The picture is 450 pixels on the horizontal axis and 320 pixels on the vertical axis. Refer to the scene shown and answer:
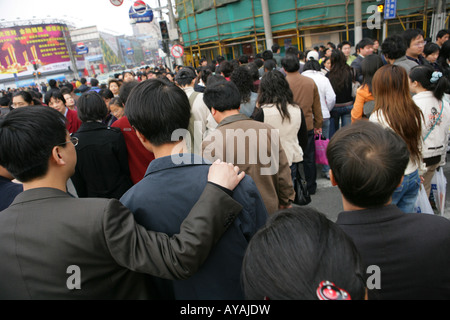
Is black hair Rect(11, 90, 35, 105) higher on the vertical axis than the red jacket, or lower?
higher

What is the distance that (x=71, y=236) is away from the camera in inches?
43.0

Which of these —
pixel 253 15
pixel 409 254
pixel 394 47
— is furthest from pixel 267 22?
pixel 409 254

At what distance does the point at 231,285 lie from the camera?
138 centimetres

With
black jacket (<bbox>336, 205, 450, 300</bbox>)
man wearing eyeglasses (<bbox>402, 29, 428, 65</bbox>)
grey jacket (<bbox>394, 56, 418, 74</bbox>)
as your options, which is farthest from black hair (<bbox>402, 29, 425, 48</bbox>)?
black jacket (<bbox>336, 205, 450, 300</bbox>)

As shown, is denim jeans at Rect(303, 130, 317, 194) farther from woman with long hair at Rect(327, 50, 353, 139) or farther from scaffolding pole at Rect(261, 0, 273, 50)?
scaffolding pole at Rect(261, 0, 273, 50)

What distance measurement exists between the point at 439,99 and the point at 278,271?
2528mm

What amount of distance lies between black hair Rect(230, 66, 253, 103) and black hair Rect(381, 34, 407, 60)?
1.85m

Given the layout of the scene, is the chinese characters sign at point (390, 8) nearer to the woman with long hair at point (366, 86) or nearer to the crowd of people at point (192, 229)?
the woman with long hair at point (366, 86)

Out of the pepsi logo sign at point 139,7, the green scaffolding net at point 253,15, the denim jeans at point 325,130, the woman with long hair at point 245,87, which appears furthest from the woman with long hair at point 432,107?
the pepsi logo sign at point 139,7

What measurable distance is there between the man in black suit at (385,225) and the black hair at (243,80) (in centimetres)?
268

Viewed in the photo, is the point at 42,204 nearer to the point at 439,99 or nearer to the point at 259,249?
the point at 259,249

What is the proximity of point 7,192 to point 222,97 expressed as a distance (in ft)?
5.39

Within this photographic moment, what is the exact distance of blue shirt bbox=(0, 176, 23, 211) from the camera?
5.73 ft
